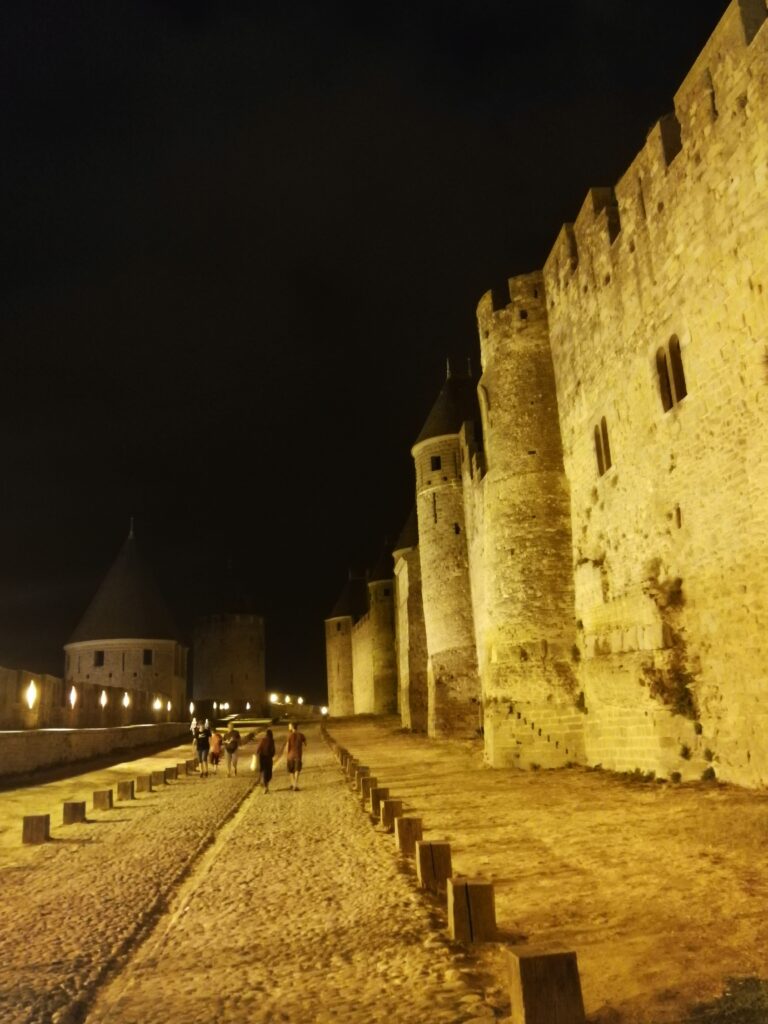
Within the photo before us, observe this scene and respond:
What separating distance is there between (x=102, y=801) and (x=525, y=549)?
28.0 ft

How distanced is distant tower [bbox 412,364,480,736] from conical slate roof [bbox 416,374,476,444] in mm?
35

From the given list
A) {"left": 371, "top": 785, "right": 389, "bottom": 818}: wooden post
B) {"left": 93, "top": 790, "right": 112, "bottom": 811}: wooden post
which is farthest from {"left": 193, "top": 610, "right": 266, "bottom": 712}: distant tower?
{"left": 371, "top": 785, "right": 389, "bottom": 818}: wooden post

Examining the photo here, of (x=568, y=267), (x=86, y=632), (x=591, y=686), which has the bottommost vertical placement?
(x=591, y=686)

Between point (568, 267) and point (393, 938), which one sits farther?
point (568, 267)

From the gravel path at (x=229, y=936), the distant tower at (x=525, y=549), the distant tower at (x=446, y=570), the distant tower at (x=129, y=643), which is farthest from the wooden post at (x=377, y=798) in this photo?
the distant tower at (x=129, y=643)

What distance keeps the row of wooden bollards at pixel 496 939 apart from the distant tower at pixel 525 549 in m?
6.26

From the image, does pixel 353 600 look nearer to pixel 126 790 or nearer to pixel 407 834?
pixel 126 790

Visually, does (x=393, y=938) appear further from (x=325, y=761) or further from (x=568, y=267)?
(x=325, y=761)

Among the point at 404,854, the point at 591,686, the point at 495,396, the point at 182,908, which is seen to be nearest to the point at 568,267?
the point at 495,396

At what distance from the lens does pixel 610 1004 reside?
348 centimetres

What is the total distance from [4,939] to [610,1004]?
3759 millimetres

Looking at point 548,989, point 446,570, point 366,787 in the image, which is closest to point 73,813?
point 366,787

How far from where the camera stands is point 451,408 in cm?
2744

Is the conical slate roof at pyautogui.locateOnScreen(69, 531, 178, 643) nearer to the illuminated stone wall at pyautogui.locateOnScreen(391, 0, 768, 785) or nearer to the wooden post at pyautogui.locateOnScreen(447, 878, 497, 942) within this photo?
the illuminated stone wall at pyautogui.locateOnScreen(391, 0, 768, 785)
